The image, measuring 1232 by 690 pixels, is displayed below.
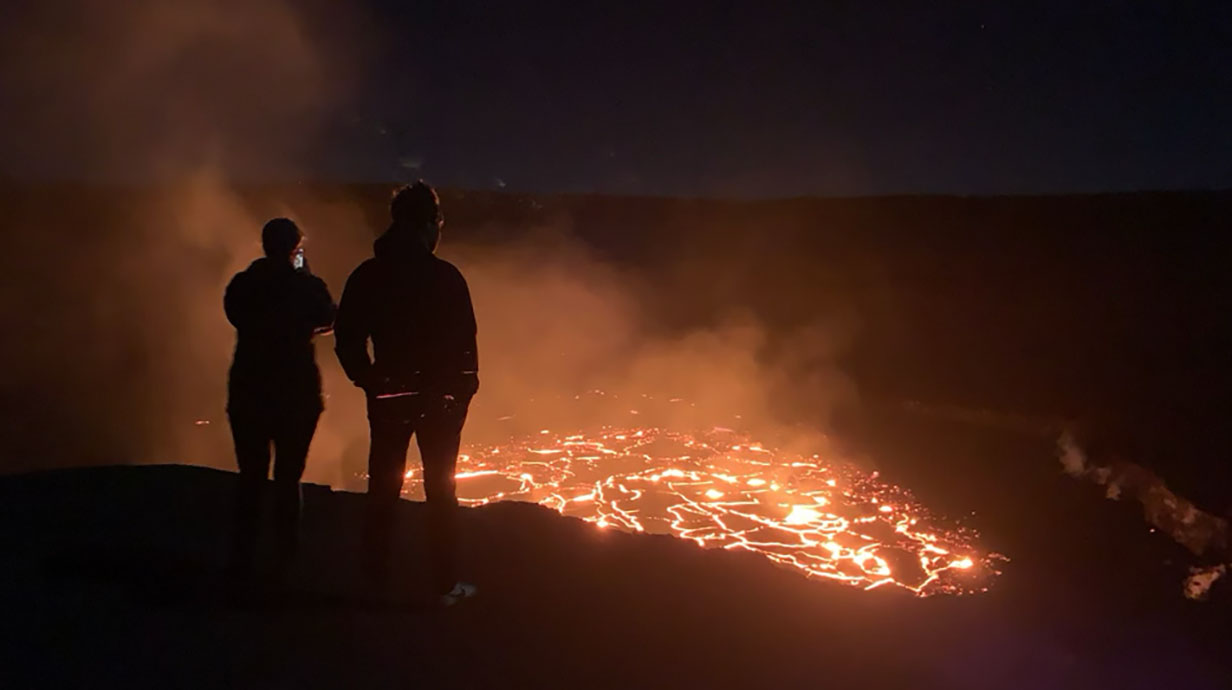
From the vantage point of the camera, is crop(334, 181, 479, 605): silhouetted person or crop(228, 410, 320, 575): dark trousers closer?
crop(334, 181, 479, 605): silhouetted person

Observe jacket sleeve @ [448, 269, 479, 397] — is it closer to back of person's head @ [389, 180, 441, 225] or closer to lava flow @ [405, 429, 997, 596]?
back of person's head @ [389, 180, 441, 225]

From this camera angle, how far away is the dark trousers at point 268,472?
315 cm

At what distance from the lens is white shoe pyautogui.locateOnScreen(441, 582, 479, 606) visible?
129 inches

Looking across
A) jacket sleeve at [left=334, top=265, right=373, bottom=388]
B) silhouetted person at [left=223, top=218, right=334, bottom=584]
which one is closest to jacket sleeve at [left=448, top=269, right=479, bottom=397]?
jacket sleeve at [left=334, top=265, right=373, bottom=388]

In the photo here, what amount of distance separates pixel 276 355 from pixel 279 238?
46cm

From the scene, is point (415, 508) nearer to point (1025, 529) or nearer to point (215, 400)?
point (1025, 529)

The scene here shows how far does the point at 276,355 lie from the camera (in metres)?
3.11

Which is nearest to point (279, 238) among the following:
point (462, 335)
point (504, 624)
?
point (462, 335)

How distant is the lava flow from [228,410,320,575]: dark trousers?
151 inches

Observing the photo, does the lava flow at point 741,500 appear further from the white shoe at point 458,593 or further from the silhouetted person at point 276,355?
the silhouetted person at point 276,355

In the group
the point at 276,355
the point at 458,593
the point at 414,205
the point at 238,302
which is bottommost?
the point at 458,593

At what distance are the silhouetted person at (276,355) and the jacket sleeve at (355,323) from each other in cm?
18

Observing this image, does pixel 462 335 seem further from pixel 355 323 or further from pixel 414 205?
pixel 414 205

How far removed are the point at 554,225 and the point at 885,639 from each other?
28428mm
